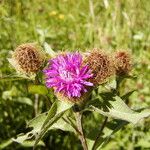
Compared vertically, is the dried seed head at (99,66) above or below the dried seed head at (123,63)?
above

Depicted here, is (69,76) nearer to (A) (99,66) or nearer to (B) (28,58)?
(A) (99,66)

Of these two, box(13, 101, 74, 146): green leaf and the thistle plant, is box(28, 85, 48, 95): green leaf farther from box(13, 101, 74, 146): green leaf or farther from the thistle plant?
box(13, 101, 74, 146): green leaf

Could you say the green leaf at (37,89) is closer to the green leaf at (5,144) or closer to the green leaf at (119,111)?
the green leaf at (119,111)

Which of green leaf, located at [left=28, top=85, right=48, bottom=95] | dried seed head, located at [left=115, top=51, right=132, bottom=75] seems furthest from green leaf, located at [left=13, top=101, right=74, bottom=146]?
dried seed head, located at [left=115, top=51, right=132, bottom=75]

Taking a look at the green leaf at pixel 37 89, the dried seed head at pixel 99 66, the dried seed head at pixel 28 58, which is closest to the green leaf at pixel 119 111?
the dried seed head at pixel 99 66

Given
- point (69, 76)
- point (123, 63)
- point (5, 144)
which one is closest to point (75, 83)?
point (69, 76)
